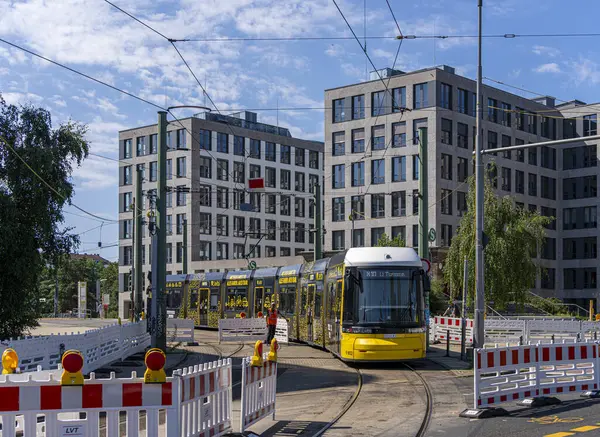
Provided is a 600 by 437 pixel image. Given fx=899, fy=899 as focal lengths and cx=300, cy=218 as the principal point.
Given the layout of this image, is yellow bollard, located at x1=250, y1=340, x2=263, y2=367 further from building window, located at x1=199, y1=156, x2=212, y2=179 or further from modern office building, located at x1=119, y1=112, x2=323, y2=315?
building window, located at x1=199, y1=156, x2=212, y2=179

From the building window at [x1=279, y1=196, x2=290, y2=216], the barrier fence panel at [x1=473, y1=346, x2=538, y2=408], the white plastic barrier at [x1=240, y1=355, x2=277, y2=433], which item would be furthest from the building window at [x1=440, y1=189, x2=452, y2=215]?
the white plastic barrier at [x1=240, y1=355, x2=277, y2=433]

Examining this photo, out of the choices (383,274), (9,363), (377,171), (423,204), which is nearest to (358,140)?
(377,171)

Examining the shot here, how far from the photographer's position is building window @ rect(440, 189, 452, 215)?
216 feet

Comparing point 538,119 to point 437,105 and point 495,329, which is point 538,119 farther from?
point 495,329

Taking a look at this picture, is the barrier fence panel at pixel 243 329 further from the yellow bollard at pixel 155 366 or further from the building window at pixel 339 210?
the building window at pixel 339 210

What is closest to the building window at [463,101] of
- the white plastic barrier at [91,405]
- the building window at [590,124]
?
the building window at [590,124]

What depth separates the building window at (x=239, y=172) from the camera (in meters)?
88.4

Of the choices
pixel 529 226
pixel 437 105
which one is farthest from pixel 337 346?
pixel 437 105

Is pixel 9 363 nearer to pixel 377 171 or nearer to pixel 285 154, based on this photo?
pixel 377 171

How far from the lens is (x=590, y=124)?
7625 centimetres

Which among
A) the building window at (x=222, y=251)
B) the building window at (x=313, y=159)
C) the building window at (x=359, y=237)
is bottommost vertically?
the building window at (x=222, y=251)

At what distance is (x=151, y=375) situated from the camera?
352 inches

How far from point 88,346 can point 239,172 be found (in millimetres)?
66495

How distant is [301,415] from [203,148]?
70.8m
